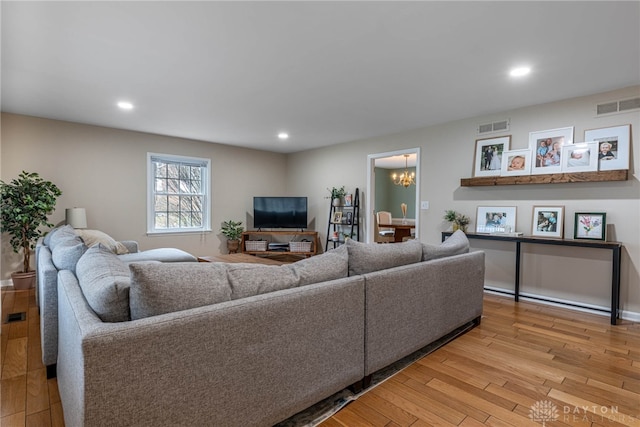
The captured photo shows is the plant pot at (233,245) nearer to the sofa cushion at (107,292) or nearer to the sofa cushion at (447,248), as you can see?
the sofa cushion at (447,248)

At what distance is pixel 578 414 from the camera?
1719 millimetres

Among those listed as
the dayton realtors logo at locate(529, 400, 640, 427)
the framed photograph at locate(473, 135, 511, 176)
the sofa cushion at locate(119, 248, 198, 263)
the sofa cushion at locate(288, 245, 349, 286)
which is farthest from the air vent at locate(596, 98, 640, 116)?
the sofa cushion at locate(119, 248, 198, 263)

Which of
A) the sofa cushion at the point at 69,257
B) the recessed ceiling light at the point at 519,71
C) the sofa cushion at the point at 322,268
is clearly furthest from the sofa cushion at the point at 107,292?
the recessed ceiling light at the point at 519,71

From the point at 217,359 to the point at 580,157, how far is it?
159 inches

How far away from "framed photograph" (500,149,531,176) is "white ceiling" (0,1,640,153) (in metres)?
0.56

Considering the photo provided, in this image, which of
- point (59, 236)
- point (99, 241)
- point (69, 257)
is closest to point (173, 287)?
point (69, 257)

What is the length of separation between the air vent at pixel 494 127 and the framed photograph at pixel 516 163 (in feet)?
1.06

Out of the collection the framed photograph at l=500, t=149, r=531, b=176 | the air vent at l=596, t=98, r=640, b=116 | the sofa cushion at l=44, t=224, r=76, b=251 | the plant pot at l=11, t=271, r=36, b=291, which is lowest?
the plant pot at l=11, t=271, r=36, b=291

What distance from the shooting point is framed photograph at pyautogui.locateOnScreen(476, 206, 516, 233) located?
13.0 ft

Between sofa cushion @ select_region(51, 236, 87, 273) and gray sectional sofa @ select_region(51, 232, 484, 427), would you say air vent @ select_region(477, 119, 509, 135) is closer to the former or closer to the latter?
gray sectional sofa @ select_region(51, 232, 484, 427)

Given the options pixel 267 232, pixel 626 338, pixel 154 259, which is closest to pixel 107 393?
pixel 154 259

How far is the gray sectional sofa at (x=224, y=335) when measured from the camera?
1068 mm

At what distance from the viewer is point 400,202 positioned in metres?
10.4

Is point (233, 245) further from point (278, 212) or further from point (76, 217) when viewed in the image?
point (76, 217)
